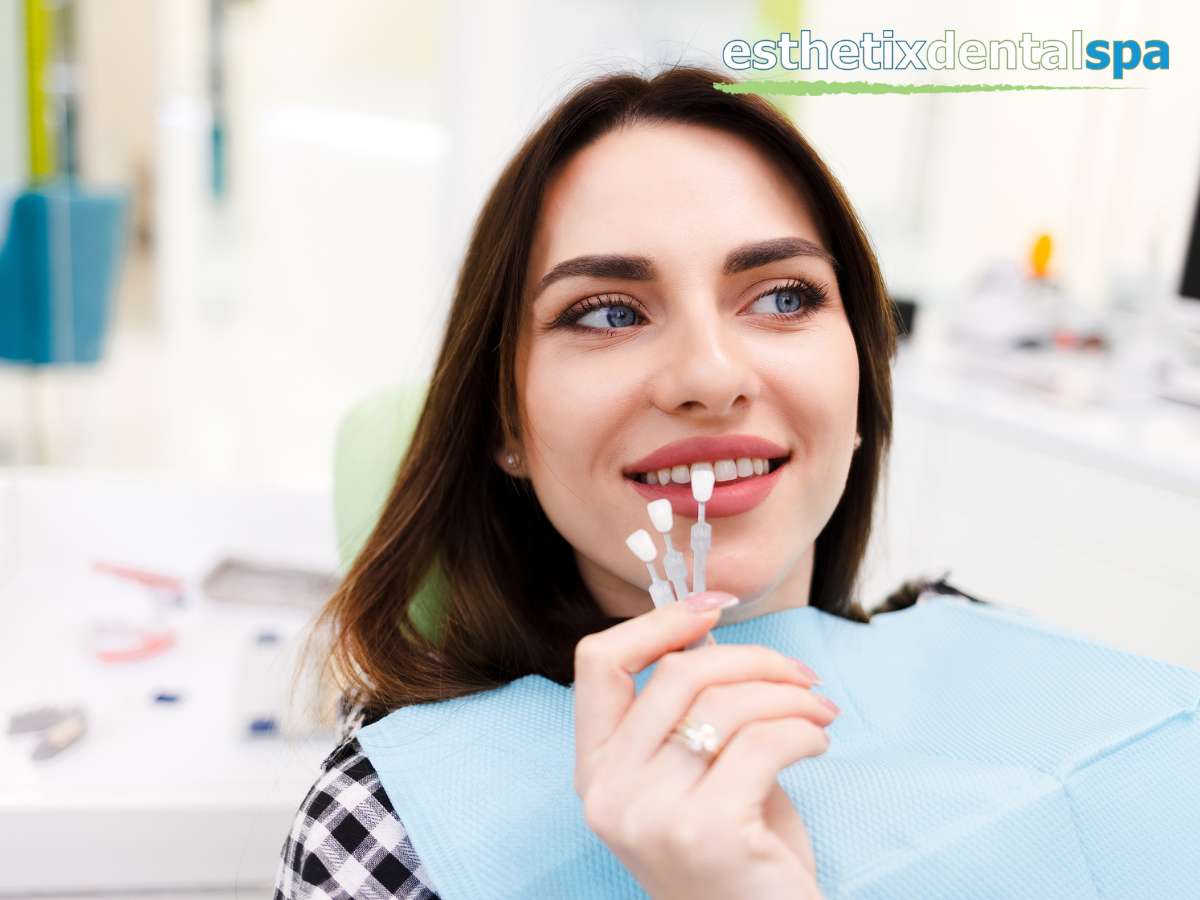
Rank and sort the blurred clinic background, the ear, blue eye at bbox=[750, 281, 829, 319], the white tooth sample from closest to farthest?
1. the white tooth sample
2. blue eye at bbox=[750, 281, 829, 319]
3. the ear
4. the blurred clinic background

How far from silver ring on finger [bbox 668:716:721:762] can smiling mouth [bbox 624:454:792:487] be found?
0.26 m

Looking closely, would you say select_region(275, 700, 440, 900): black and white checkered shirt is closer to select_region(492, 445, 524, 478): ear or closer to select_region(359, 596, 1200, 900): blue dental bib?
select_region(359, 596, 1200, 900): blue dental bib

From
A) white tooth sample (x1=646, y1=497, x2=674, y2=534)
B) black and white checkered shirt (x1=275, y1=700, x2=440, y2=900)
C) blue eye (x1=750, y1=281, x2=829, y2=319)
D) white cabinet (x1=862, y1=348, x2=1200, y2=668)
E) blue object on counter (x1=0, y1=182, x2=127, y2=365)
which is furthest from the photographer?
blue object on counter (x1=0, y1=182, x2=127, y2=365)

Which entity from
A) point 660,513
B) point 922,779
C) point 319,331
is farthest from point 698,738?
point 319,331

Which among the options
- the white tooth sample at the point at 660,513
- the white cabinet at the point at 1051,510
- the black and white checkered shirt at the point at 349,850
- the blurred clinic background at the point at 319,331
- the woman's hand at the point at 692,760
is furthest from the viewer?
the white cabinet at the point at 1051,510

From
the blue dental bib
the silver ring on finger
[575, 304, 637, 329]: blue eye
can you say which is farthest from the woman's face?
the silver ring on finger

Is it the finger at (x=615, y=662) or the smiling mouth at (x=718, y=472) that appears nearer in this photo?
the finger at (x=615, y=662)

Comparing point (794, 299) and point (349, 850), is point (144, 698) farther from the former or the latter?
point (794, 299)

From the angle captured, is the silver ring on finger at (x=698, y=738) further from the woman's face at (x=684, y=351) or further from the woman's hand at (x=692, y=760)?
the woman's face at (x=684, y=351)

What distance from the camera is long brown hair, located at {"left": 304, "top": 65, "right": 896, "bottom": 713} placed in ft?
2.81

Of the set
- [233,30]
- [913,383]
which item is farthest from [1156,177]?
[233,30]

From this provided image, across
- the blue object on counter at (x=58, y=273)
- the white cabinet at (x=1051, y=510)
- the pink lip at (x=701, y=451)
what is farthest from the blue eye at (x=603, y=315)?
the blue object on counter at (x=58, y=273)

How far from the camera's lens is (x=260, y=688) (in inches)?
48.3

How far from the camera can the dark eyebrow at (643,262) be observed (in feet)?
2.54
